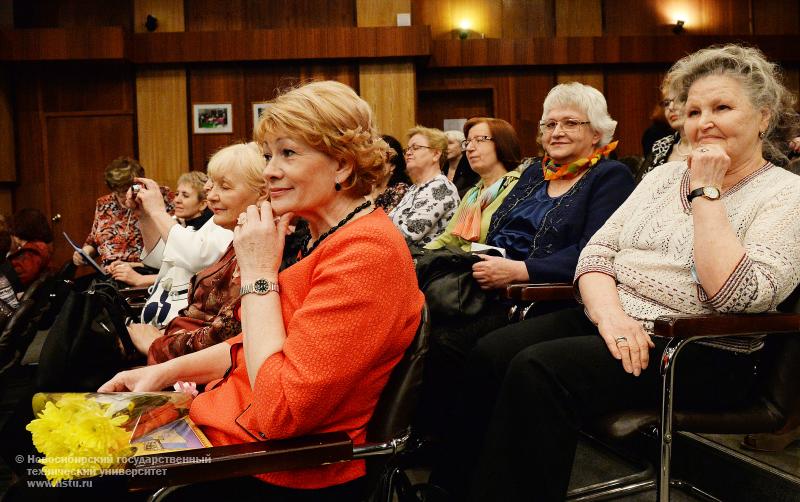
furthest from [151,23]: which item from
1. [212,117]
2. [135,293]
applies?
[135,293]

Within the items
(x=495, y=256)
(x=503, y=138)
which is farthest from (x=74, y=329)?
(x=503, y=138)

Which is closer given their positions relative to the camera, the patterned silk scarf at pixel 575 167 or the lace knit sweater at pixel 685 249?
the lace knit sweater at pixel 685 249

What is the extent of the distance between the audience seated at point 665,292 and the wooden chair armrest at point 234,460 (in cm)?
54

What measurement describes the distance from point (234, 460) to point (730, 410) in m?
1.20

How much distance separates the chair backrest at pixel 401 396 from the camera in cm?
124

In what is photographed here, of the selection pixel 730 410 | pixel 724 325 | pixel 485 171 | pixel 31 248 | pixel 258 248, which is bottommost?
pixel 730 410

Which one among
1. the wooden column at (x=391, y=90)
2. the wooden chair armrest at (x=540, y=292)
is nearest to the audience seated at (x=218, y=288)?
the wooden chair armrest at (x=540, y=292)

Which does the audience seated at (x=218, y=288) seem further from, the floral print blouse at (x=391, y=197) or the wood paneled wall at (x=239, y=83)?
the wood paneled wall at (x=239, y=83)

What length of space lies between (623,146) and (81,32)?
6.08 meters

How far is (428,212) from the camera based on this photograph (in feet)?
10.6

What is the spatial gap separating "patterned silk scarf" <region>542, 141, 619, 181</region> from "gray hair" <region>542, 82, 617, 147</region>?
1.3 inches

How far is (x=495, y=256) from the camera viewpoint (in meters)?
2.41

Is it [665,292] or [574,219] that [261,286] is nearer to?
[665,292]

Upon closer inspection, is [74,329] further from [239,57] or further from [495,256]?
[239,57]
